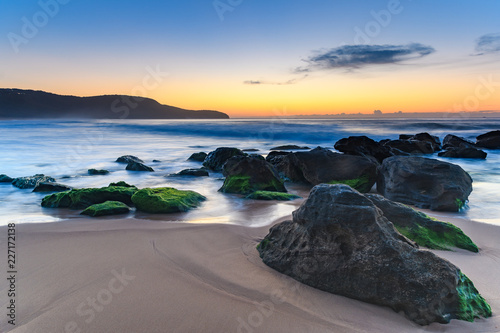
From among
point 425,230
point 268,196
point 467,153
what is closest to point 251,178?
point 268,196

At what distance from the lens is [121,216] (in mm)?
4824

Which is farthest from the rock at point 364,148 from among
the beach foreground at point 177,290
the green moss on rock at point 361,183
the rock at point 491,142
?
the rock at point 491,142

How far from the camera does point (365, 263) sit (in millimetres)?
2523

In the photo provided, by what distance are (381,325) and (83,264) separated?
2620 millimetres

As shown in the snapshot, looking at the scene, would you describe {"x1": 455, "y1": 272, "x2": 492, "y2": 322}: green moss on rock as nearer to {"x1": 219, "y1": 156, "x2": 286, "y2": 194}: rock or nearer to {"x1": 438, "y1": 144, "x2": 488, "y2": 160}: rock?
{"x1": 219, "y1": 156, "x2": 286, "y2": 194}: rock

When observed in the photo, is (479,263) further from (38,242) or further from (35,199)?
(35,199)

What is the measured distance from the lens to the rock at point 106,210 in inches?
189

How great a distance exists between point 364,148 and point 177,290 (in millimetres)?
11533

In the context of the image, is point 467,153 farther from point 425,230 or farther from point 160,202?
point 160,202

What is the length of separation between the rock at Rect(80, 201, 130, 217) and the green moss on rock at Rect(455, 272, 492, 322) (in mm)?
4481

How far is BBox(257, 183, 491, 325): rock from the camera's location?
2301 millimetres

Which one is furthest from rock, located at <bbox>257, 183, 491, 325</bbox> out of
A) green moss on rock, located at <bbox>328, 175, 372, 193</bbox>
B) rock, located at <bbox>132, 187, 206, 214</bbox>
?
green moss on rock, located at <bbox>328, 175, 372, 193</bbox>

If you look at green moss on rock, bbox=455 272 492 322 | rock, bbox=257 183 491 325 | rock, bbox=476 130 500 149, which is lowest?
rock, bbox=476 130 500 149

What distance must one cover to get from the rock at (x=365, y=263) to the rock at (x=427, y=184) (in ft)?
11.8
